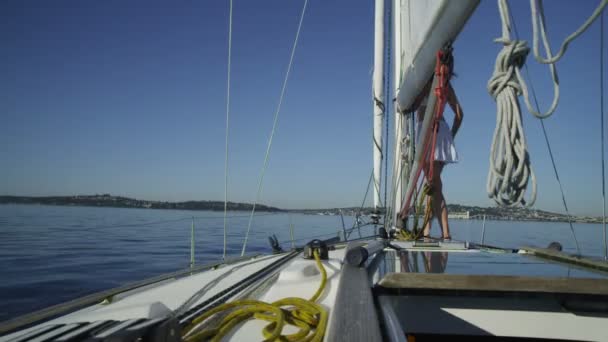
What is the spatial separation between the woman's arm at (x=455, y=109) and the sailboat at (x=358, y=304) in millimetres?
620

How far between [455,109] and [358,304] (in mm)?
2697

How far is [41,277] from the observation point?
578 cm

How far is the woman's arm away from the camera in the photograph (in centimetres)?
303

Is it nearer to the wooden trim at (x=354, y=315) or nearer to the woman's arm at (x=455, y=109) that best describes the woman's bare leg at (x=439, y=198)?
the woman's arm at (x=455, y=109)

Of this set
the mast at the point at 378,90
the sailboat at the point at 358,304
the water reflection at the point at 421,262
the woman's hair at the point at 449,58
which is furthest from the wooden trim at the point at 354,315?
the mast at the point at 378,90

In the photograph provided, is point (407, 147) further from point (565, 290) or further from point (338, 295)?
point (338, 295)

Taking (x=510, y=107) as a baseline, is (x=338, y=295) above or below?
below

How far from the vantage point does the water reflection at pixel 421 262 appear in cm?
192

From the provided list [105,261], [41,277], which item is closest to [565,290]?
[41,277]

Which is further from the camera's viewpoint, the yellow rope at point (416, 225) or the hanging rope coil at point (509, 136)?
the yellow rope at point (416, 225)

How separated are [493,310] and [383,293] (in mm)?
494

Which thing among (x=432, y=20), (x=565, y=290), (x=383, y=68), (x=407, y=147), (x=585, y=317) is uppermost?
(x=383, y=68)

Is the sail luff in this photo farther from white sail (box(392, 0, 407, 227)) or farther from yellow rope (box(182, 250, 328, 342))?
yellow rope (box(182, 250, 328, 342))

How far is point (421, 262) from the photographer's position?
224cm
